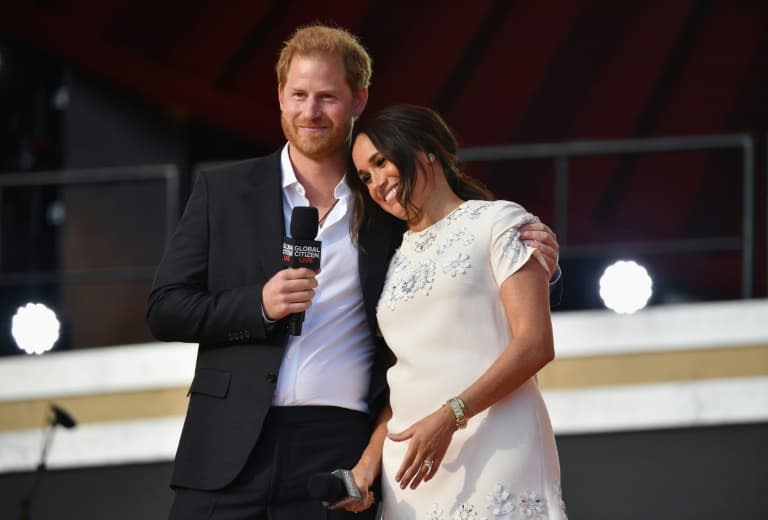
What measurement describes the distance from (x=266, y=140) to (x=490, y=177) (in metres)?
1.15

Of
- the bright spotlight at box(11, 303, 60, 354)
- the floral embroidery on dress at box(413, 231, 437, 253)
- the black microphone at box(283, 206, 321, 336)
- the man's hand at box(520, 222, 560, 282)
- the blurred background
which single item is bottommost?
the black microphone at box(283, 206, 321, 336)

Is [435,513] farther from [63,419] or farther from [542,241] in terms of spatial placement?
[63,419]

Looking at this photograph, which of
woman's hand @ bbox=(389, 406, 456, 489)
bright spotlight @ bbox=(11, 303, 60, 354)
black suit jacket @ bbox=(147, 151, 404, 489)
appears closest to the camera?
woman's hand @ bbox=(389, 406, 456, 489)

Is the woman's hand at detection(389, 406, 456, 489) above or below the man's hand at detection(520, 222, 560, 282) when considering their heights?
below

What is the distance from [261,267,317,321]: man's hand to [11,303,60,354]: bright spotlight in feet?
8.29

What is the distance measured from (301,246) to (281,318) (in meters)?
0.20

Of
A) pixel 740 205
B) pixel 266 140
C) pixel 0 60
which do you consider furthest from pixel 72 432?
pixel 740 205

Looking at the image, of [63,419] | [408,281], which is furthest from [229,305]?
[63,419]

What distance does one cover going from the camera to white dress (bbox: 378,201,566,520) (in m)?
1.97

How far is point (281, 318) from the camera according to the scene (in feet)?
6.78

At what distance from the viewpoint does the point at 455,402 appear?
191cm

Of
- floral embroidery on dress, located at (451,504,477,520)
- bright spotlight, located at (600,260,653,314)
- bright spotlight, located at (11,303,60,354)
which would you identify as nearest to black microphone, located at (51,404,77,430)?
bright spotlight, located at (11,303,60,354)

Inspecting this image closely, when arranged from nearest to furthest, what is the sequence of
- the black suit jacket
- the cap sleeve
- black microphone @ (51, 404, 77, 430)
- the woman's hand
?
the woman's hand → the cap sleeve → the black suit jacket → black microphone @ (51, 404, 77, 430)

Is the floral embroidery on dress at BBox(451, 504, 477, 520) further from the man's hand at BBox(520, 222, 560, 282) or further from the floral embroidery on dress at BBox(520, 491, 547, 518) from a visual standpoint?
the man's hand at BBox(520, 222, 560, 282)
